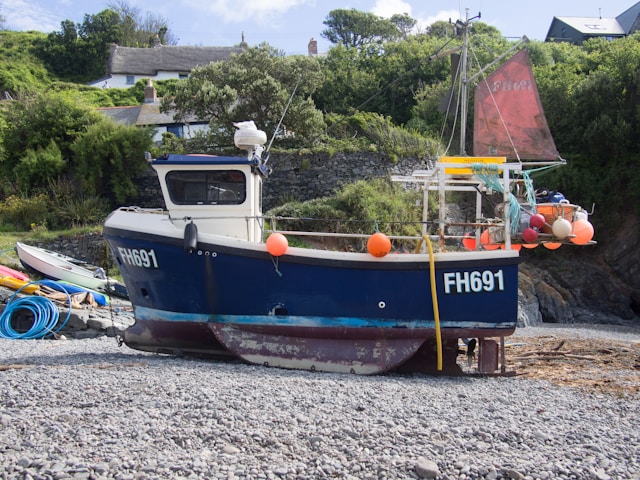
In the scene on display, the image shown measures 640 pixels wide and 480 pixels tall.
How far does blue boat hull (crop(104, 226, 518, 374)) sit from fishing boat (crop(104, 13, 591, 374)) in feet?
0.04

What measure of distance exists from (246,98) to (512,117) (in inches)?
466

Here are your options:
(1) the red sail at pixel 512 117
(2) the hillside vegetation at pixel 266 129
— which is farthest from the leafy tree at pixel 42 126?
(1) the red sail at pixel 512 117

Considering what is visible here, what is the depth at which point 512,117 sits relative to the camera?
9648mm

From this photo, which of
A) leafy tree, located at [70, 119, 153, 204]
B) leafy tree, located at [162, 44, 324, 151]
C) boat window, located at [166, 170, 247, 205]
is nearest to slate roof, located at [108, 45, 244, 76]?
leafy tree, located at [162, 44, 324, 151]

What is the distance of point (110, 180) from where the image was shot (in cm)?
1878

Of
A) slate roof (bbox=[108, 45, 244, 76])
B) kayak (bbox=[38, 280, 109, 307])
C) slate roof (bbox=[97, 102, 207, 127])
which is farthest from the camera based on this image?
slate roof (bbox=[108, 45, 244, 76])

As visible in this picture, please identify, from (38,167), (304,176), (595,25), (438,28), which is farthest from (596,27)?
(38,167)

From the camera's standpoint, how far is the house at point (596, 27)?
1736 inches

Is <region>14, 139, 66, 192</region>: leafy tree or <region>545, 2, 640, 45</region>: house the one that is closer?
<region>14, 139, 66, 192</region>: leafy tree

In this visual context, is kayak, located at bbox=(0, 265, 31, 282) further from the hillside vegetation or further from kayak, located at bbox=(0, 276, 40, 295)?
the hillside vegetation

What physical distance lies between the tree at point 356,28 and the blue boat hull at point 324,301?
45965 millimetres

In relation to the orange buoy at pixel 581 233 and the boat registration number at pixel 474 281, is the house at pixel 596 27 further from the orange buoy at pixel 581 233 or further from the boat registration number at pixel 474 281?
the boat registration number at pixel 474 281

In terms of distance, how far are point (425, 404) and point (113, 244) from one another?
4.47m

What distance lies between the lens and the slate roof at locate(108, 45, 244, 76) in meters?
39.1
